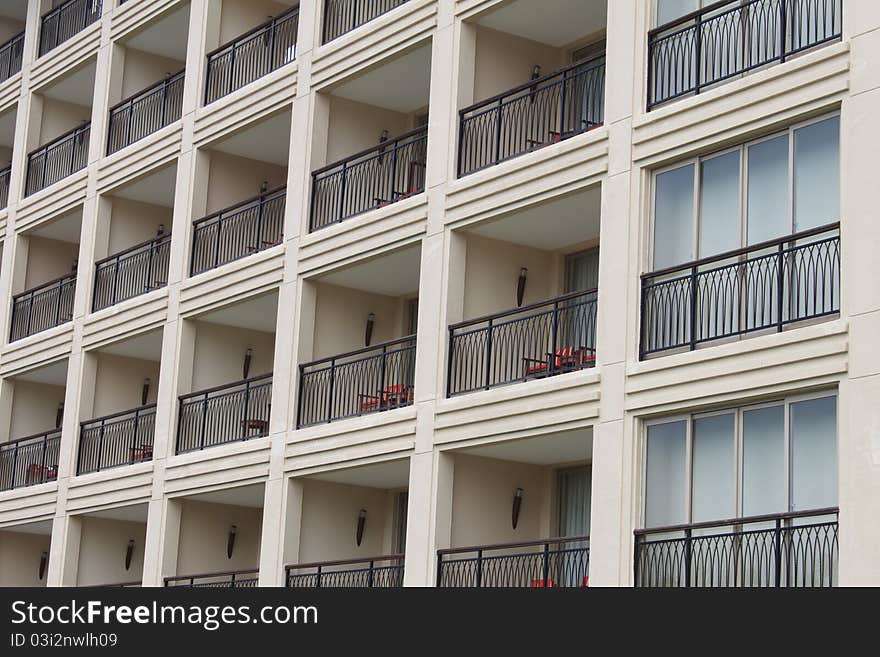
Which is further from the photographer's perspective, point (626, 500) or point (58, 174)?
point (58, 174)

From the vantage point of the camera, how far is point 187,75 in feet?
123

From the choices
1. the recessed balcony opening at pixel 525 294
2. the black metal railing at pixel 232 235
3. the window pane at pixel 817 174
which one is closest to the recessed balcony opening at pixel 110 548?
the black metal railing at pixel 232 235

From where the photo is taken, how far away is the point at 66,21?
4409cm

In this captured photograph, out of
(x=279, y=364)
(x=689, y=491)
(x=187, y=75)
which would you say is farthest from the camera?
(x=187, y=75)

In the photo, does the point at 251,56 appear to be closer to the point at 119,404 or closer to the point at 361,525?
the point at 119,404

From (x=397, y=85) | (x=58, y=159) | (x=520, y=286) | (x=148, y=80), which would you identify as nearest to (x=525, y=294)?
(x=520, y=286)

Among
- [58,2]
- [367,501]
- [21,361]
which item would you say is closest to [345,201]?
[367,501]

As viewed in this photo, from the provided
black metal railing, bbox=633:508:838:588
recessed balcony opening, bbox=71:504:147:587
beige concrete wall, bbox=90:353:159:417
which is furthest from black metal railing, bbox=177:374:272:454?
black metal railing, bbox=633:508:838:588

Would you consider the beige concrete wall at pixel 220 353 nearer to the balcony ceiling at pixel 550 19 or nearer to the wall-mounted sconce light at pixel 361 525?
the wall-mounted sconce light at pixel 361 525

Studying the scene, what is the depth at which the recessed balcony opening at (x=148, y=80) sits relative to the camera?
38.9m

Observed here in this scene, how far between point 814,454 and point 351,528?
12077 mm

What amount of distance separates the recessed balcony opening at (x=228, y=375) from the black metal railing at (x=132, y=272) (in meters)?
2.80

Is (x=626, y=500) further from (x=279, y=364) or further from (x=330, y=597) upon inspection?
(x=279, y=364)

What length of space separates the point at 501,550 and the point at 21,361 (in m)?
17.6
